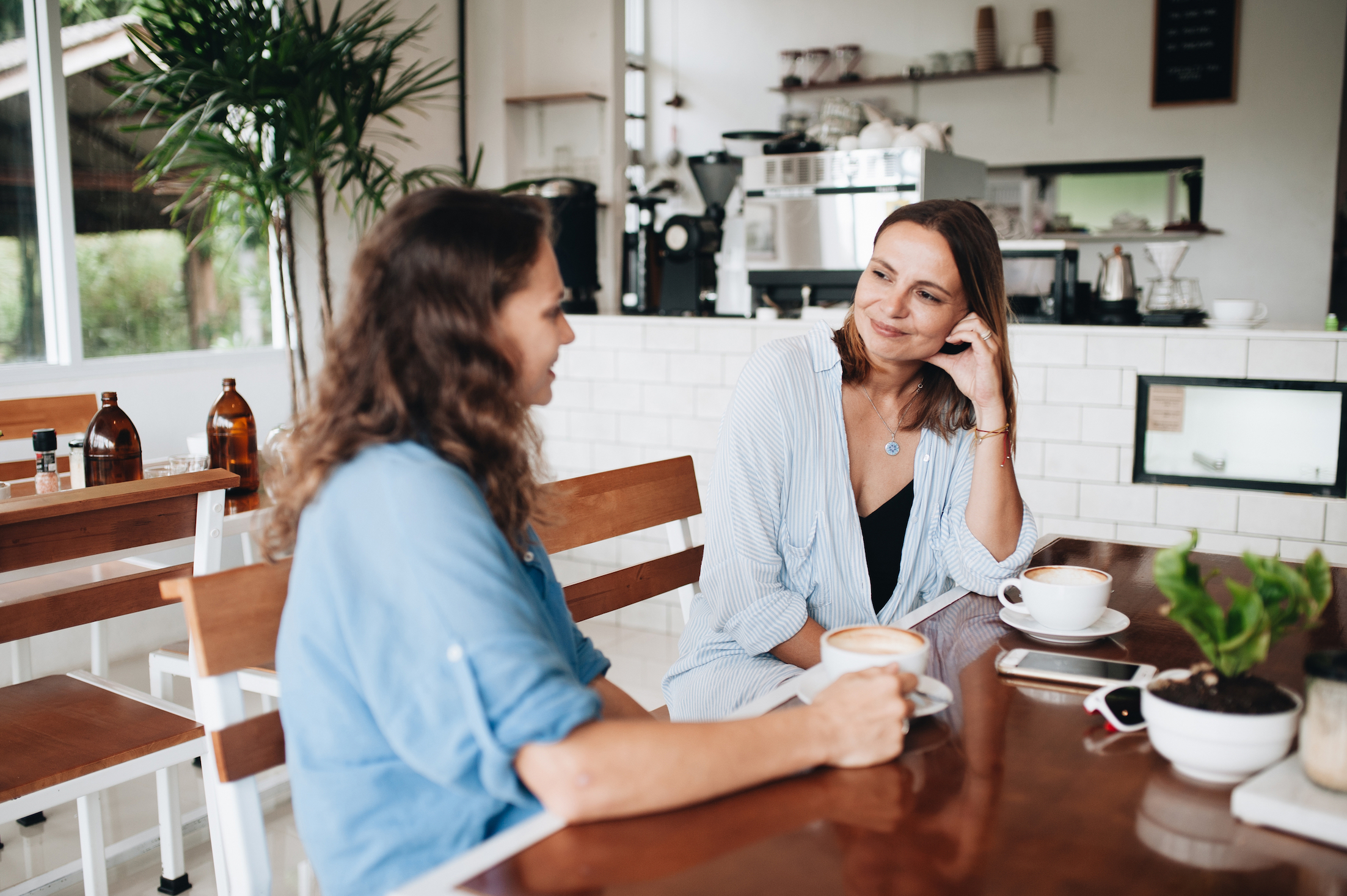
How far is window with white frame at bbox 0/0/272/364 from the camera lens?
3.34 metres

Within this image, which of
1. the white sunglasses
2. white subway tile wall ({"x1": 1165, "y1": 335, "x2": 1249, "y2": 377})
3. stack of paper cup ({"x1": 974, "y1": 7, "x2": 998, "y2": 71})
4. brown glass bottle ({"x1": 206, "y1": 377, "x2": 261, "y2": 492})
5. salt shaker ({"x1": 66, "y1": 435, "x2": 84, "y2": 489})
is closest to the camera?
the white sunglasses

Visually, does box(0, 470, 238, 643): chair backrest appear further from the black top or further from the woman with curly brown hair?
the black top

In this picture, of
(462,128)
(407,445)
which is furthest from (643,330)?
(407,445)

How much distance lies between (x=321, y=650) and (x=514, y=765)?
7.3 inches

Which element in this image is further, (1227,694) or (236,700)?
(236,700)

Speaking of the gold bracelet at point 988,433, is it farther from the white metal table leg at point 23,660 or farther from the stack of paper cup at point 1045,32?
the stack of paper cup at point 1045,32

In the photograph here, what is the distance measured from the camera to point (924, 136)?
12.6ft

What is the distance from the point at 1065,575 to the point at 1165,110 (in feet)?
17.8

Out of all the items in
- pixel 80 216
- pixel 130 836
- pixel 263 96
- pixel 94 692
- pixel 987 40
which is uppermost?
pixel 987 40

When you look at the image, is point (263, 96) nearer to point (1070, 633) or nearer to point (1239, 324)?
point (1070, 633)

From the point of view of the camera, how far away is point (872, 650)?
1.00m

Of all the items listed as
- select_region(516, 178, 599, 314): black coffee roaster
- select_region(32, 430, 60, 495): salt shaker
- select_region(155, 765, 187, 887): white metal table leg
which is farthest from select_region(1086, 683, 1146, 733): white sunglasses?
select_region(516, 178, 599, 314): black coffee roaster

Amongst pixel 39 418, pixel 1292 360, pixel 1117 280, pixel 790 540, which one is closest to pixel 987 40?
pixel 1117 280

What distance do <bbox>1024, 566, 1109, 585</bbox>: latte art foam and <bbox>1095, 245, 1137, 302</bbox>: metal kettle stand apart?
2.28m
